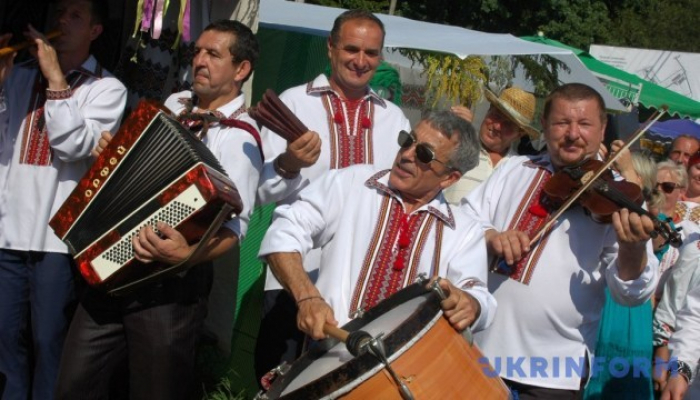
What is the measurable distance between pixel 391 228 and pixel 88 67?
5.62ft

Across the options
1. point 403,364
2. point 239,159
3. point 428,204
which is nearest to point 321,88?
point 239,159

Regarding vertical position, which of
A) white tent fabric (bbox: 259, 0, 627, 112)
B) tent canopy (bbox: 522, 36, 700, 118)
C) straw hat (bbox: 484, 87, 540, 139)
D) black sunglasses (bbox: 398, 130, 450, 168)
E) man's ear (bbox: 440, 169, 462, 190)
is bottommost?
man's ear (bbox: 440, 169, 462, 190)

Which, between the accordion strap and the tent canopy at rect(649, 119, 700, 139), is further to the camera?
the tent canopy at rect(649, 119, 700, 139)

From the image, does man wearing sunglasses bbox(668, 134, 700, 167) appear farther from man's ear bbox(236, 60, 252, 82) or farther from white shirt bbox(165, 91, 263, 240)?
white shirt bbox(165, 91, 263, 240)

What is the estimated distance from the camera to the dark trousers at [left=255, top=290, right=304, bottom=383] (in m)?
3.97

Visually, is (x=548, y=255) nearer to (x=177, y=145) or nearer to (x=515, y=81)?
(x=177, y=145)

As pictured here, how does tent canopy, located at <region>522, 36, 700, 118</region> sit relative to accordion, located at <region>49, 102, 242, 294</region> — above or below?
above

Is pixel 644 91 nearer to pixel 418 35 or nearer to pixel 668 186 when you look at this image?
pixel 418 35

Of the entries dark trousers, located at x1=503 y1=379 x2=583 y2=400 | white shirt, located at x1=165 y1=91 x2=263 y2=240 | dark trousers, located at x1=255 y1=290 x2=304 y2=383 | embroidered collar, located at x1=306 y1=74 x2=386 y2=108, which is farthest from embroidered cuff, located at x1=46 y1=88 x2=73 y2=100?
dark trousers, located at x1=503 y1=379 x2=583 y2=400

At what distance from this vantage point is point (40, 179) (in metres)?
4.00

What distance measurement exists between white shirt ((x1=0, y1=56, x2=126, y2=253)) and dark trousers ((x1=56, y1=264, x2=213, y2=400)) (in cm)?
45

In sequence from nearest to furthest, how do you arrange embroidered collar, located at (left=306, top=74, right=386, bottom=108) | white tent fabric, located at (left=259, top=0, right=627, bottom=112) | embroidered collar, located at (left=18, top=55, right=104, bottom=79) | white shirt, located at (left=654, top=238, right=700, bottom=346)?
embroidered collar, located at (left=18, top=55, right=104, bottom=79)
embroidered collar, located at (left=306, top=74, right=386, bottom=108)
white shirt, located at (left=654, top=238, right=700, bottom=346)
white tent fabric, located at (left=259, top=0, right=627, bottom=112)

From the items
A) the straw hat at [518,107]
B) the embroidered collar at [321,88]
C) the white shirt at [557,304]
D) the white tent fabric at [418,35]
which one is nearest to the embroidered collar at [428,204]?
the white shirt at [557,304]

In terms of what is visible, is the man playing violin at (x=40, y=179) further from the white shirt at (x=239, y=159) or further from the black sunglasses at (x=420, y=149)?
the black sunglasses at (x=420, y=149)
